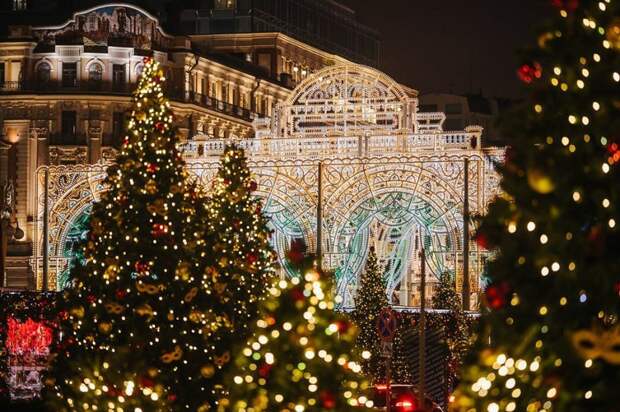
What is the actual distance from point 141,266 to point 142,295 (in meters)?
0.73

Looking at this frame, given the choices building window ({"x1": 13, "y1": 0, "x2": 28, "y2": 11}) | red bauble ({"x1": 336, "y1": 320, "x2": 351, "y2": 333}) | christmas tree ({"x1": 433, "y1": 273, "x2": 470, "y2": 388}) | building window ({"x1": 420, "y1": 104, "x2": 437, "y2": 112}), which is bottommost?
christmas tree ({"x1": 433, "y1": 273, "x2": 470, "y2": 388})

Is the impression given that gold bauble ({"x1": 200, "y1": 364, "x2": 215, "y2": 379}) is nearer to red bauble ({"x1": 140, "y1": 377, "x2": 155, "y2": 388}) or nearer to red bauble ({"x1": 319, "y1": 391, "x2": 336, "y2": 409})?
red bauble ({"x1": 140, "y1": 377, "x2": 155, "y2": 388})

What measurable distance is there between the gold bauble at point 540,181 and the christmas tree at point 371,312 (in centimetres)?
3040

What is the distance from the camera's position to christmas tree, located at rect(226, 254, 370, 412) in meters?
13.5

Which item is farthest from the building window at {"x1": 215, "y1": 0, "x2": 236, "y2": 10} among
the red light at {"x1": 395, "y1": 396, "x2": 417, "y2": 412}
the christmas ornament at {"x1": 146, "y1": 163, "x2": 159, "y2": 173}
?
the christmas ornament at {"x1": 146, "y1": 163, "x2": 159, "y2": 173}

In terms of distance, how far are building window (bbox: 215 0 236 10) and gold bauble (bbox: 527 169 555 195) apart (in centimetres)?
8810

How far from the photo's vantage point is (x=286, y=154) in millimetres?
51969

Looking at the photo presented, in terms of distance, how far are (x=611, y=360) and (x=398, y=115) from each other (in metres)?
42.7

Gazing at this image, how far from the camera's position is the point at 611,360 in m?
9.64

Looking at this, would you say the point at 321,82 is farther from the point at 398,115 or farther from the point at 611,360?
the point at 611,360

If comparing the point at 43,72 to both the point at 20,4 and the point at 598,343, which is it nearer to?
the point at 20,4

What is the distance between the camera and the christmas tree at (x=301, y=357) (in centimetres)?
1346

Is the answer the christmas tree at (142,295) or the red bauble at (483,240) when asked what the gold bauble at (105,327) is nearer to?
the christmas tree at (142,295)

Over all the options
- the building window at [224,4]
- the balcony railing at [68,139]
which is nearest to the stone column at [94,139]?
the balcony railing at [68,139]
